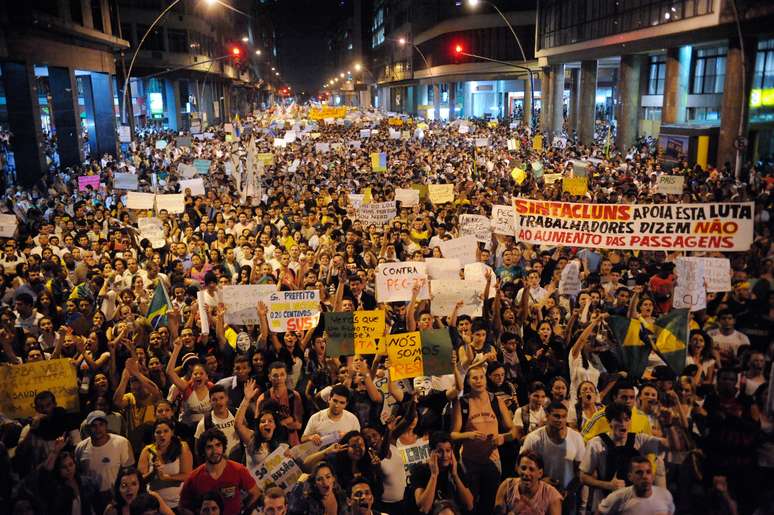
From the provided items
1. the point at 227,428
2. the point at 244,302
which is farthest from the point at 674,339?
the point at 244,302

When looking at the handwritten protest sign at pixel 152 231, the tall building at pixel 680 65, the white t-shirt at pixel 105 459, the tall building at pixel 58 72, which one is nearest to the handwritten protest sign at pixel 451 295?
the white t-shirt at pixel 105 459

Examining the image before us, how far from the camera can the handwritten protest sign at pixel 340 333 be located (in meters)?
7.23

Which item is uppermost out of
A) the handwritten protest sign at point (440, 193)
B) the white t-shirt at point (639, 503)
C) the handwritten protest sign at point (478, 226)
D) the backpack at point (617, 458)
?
the handwritten protest sign at point (440, 193)

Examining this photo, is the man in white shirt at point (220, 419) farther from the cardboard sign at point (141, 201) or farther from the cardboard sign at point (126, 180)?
the cardboard sign at point (126, 180)

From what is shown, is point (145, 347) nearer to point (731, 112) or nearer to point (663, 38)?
point (731, 112)

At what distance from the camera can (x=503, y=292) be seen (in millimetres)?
9367

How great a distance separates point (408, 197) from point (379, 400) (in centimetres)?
966

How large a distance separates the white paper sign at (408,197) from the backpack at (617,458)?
1062 centimetres

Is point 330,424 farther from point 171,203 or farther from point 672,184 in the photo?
point 672,184

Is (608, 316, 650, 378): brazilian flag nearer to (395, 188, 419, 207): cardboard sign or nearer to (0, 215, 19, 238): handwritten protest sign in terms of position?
(395, 188, 419, 207): cardboard sign

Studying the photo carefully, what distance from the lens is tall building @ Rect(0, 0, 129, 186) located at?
2617cm

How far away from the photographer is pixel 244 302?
8172 mm

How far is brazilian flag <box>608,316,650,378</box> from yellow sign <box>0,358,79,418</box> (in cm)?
526

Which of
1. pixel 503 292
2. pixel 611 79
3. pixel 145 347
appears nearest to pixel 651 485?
pixel 503 292
